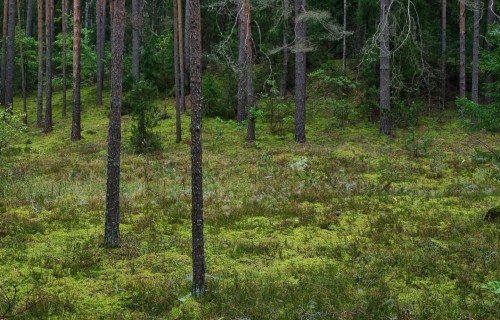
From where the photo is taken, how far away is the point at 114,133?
846 centimetres

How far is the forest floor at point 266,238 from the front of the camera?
6141 mm

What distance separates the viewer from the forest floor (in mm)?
6141

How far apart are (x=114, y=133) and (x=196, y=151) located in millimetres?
2880

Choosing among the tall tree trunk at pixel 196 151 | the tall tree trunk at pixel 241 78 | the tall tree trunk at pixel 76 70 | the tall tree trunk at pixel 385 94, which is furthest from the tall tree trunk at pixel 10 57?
the tall tree trunk at pixel 196 151

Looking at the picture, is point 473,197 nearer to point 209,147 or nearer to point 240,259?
point 240,259

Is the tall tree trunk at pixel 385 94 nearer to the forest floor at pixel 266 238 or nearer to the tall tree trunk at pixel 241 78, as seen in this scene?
the forest floor at pixel 266 238

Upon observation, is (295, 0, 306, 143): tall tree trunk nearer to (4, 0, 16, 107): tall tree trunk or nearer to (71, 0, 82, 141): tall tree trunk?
(71, 0, 82, 141): tall tree trunk

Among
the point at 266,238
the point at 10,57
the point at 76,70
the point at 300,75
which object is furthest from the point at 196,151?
the point at 10,57

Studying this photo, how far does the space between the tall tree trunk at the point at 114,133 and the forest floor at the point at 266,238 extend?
39 centimetres

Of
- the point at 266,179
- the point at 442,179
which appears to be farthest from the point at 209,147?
the point at 442,179

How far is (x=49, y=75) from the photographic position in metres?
25.7

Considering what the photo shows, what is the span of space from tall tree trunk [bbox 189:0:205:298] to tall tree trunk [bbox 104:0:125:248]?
8.78 ft

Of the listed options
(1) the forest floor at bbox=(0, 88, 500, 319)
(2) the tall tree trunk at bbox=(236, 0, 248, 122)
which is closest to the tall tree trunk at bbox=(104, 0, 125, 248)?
(1) the forest floor at bbox=(0, 88, 500, 319)

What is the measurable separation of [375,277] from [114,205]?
4791mm
